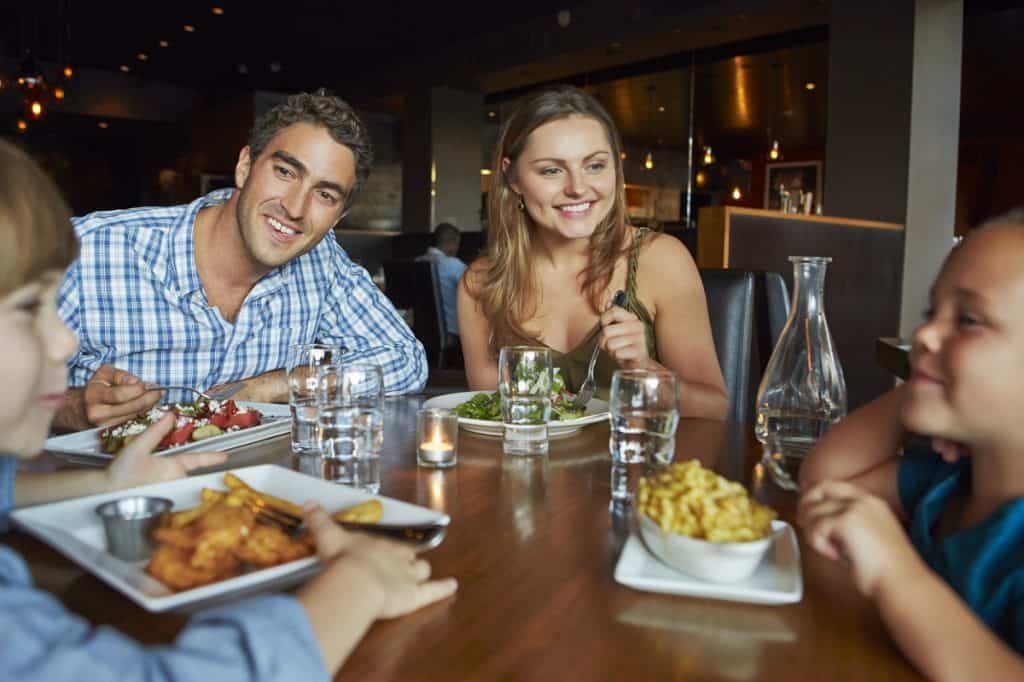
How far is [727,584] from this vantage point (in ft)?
2.40

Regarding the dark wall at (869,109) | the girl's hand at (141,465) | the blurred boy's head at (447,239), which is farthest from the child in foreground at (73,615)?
the blurred boy's head at (447,239)

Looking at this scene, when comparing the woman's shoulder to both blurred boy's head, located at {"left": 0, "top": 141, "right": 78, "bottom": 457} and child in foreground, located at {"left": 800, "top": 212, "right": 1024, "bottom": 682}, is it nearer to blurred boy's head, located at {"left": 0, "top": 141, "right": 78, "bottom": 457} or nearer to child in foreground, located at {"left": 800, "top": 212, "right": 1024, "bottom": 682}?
child in foreground, located at {"left": 800, "top": 212, "right": 1024, "bottom": 682}

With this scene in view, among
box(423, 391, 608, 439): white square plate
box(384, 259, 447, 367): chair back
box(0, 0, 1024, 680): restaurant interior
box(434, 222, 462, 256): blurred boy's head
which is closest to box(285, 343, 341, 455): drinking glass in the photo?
box(0, 0, 1024, 680): restaurant interior

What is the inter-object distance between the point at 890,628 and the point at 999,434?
0.24m

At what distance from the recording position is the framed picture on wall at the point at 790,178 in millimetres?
12672

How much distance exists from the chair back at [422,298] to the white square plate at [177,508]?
3989mm

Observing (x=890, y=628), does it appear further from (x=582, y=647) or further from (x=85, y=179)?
(x=85, y=179)

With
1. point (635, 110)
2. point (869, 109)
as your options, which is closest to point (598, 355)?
point (869, 109)

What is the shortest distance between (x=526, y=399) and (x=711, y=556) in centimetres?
59

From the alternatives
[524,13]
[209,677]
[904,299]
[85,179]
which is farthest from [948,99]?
[85,179]

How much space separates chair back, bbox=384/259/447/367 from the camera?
16.3 feet

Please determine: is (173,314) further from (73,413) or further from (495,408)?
(495,408)

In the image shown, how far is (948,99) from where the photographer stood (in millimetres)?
5691

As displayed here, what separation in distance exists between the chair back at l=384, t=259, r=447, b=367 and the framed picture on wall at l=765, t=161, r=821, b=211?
884cm
